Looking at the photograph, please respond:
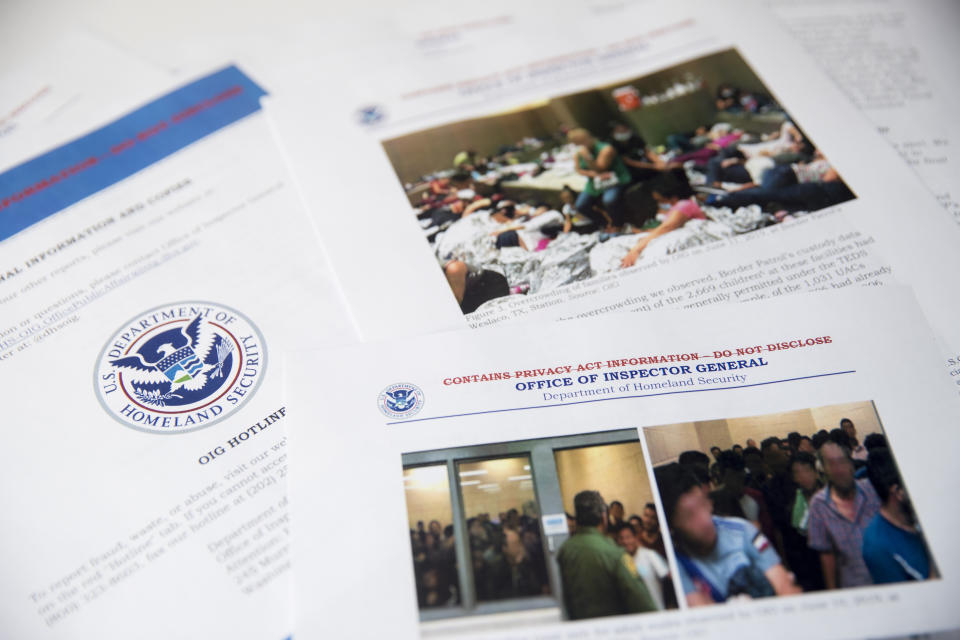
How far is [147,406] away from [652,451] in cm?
39

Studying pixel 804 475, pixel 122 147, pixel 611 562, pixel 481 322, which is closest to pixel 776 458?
pixel 804 475

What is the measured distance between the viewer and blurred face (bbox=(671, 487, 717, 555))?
1.33ft

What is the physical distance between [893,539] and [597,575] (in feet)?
0.63

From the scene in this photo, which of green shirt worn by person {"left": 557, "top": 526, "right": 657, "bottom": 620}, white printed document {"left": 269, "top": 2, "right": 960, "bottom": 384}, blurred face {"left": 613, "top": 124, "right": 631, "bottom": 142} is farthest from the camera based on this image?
blurred face {"left": 613, "top": 124, "right": 631, "bottom": 142}

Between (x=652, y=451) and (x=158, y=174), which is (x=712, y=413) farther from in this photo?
(x=158, y=174)

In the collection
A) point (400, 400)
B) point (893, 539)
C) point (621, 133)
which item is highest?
point (621, 133)

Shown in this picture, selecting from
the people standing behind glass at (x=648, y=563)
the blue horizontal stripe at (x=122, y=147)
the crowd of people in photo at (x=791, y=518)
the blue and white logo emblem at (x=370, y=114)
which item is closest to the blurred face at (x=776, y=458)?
→ the crowd of people in photo at (x=791, y=518)

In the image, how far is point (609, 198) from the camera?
0.59m

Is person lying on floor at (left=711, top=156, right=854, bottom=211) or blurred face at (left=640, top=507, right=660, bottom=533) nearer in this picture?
blurred face at (left=640, top=507, right=660, bottom=533)

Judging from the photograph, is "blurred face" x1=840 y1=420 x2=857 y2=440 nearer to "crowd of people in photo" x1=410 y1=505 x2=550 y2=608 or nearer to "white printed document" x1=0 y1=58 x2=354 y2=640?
"crowd of people in photo" x1=410 y1=505 x2=550 y2=608

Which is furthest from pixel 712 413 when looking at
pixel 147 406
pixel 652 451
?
pixel 147 406

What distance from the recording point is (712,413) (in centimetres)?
45

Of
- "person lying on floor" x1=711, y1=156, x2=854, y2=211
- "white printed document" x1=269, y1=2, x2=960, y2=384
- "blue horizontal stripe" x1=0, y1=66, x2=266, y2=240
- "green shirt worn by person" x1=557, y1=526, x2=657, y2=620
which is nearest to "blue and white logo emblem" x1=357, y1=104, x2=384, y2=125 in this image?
"white printed document" x1=269, y1=2, x2=960, y2=384

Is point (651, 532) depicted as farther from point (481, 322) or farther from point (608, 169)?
point (608, 169)
